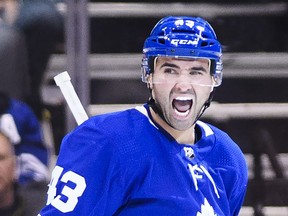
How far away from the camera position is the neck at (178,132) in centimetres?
242

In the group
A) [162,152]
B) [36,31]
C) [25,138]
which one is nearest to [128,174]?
[162,152]

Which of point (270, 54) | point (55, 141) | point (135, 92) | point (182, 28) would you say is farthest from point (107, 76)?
point (182, 28)

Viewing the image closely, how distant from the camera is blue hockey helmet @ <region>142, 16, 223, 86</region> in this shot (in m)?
2.40

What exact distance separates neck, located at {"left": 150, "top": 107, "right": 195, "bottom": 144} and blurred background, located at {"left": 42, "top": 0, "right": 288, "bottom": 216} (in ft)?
5.88

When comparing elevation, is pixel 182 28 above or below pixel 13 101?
above

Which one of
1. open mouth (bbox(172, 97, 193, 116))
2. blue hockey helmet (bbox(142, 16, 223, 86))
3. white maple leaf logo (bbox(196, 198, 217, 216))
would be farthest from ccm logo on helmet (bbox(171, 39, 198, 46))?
white maple leaf logo (bbox(196, 198, 217, 216))

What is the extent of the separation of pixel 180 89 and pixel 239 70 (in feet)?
7.20

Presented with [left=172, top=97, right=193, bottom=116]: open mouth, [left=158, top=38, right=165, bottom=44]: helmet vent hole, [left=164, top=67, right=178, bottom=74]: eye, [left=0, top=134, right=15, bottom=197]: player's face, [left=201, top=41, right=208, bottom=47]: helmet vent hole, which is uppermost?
[left=158, top=38, right=165, bottom=44]: helmet vent hole

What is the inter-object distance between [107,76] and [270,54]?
32.9 inches

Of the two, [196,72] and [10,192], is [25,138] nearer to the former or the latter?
[10,192]

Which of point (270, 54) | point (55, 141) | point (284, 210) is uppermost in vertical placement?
Answer: point (270, 54)

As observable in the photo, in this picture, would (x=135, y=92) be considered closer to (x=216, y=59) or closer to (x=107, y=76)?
(x=107, y=76)

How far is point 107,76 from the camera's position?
4398 mm

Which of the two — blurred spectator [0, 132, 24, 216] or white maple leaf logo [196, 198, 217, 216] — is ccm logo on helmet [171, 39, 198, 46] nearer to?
white maple leaf logo [196, 198, 217, 216]
